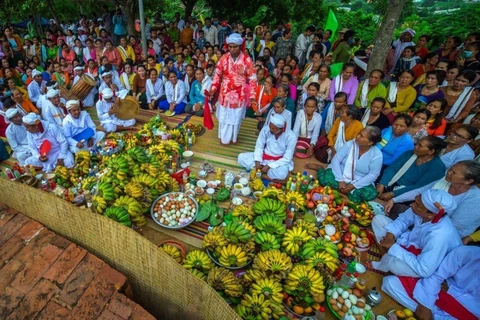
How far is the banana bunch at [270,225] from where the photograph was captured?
3.14 metres

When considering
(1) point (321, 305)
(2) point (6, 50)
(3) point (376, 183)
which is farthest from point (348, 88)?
(2) point (6, 50)

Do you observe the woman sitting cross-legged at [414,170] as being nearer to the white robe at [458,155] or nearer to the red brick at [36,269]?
the white robe at [458,155]

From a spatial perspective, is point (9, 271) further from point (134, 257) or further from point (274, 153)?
point (274, 153)

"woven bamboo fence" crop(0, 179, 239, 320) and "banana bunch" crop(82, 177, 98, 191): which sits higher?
"woven bamboo fence" crop(0, 179, 239, 320)

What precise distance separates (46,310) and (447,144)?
520 centimetres

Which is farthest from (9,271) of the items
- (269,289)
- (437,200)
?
(437,200)

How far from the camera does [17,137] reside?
4941 mm

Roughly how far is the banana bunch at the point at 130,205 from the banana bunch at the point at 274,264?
1610 mm

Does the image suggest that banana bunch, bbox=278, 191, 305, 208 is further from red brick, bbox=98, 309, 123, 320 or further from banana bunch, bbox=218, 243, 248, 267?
red brick, bbox=98, 309, 123, 320

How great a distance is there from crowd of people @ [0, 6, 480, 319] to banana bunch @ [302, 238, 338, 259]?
0.66 metres

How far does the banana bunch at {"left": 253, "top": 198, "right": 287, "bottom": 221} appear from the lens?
342 centimetres

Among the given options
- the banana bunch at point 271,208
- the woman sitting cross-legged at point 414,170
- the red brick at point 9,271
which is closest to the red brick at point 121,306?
the red brick at point 9,271

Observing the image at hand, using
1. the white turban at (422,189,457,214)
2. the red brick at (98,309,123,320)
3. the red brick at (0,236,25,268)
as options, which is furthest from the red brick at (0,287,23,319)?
the white turban at (422,189,457,214)

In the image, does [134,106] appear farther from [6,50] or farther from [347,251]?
[6,50]
